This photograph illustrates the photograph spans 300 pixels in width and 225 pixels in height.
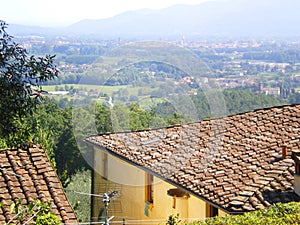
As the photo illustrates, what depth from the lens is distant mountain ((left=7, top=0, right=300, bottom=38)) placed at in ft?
93.3

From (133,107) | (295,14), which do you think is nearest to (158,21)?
(133,107)

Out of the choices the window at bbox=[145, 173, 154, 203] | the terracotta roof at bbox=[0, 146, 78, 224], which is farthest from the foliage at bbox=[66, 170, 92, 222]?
the terracotta roof at bbox=[0, 146, 78, 224]

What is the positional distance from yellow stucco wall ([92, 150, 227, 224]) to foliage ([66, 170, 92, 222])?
3112 millimetres

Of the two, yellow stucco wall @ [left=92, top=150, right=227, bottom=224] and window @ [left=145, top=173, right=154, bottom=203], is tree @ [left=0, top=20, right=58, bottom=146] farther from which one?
window @ [left=145, top=173, right=154, bottom=203]

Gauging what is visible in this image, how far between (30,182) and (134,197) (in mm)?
5080

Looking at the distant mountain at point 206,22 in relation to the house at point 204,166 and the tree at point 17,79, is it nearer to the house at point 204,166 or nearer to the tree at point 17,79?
the house at point 204,166

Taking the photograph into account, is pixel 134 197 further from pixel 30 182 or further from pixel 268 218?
pixel 268 218

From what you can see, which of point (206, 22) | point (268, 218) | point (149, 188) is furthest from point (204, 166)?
point (206, 22)

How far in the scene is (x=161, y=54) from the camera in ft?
35.9

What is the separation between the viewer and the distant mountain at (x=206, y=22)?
93.3 feet

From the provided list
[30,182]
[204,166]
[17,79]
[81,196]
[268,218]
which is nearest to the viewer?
[268,218]

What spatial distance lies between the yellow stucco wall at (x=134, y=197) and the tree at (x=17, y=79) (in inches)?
137

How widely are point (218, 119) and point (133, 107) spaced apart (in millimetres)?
2963

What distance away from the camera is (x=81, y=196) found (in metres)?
22.1
